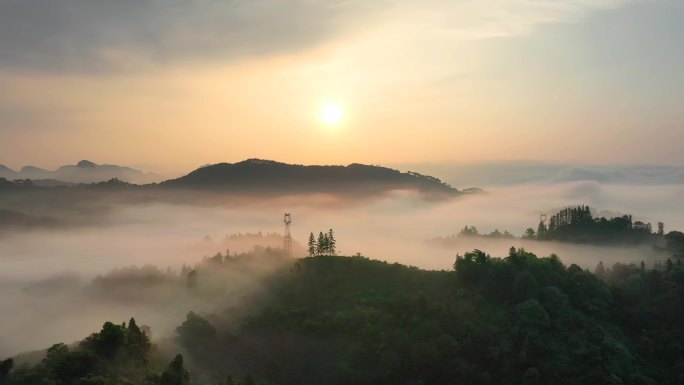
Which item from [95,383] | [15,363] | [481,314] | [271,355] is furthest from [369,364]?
[15,363]

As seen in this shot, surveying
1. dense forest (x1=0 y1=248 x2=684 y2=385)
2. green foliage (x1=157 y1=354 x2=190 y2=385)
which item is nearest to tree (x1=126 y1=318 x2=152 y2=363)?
dense forest (x1=0 y1=248 x2=684 y2=385)

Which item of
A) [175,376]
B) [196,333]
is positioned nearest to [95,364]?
[175,376]

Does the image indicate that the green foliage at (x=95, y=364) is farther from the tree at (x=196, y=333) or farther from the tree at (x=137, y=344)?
the tree at (x=196, y=333)

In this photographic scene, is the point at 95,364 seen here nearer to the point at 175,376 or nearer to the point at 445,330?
Result: the point at 175,376

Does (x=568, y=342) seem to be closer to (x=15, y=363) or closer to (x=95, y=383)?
(x=95, y=383)

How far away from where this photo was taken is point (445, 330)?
156 m

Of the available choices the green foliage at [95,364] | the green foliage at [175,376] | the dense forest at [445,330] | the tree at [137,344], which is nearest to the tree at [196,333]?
the dense forest at [445,330]

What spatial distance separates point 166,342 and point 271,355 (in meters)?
31.9

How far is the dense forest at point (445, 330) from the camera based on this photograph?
143m

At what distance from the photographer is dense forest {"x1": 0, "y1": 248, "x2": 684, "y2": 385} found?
143 metres

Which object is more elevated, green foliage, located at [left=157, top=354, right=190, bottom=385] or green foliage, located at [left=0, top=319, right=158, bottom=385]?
green foliage, located at [left=0, top=319, right=158, bottom=385]

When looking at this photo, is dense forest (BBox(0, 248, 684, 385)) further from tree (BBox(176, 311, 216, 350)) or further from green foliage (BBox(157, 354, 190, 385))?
green foliage (BBox(157, 354, 190, 385))

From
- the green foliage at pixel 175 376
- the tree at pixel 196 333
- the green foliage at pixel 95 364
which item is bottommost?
the tree at pixel 196 333

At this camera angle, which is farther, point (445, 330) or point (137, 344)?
point (445, 330)
